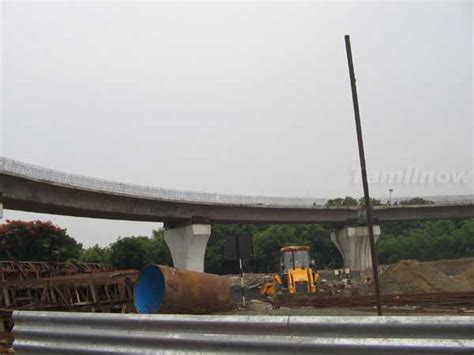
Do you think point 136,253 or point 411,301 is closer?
point 411,301

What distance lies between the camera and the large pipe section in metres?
11.4

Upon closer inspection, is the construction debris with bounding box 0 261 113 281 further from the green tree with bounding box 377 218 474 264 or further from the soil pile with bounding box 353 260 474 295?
the green tree with bounding box 377 218 474 264

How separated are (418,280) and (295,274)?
370 inches

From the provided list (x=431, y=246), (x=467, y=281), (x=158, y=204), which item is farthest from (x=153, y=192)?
(x=431, y=246)

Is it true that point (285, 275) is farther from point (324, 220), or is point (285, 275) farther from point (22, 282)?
point (324, 220)

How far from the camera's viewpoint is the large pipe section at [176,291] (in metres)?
11.4

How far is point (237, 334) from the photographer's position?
4.05m

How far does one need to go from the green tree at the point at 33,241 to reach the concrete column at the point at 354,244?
33.2 m

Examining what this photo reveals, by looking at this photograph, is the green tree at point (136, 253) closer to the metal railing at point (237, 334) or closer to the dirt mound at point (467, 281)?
the dirt mound at point (467, 281)

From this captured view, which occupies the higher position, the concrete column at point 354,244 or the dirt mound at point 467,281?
the concrete column at point 354,244

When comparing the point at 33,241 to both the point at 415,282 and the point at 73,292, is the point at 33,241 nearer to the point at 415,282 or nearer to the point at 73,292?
the point at 73,292

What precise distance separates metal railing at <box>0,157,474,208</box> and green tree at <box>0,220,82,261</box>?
569 inches

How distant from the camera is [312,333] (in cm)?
382

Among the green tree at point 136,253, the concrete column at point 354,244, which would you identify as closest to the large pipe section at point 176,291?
the concrete column at point 354,244
